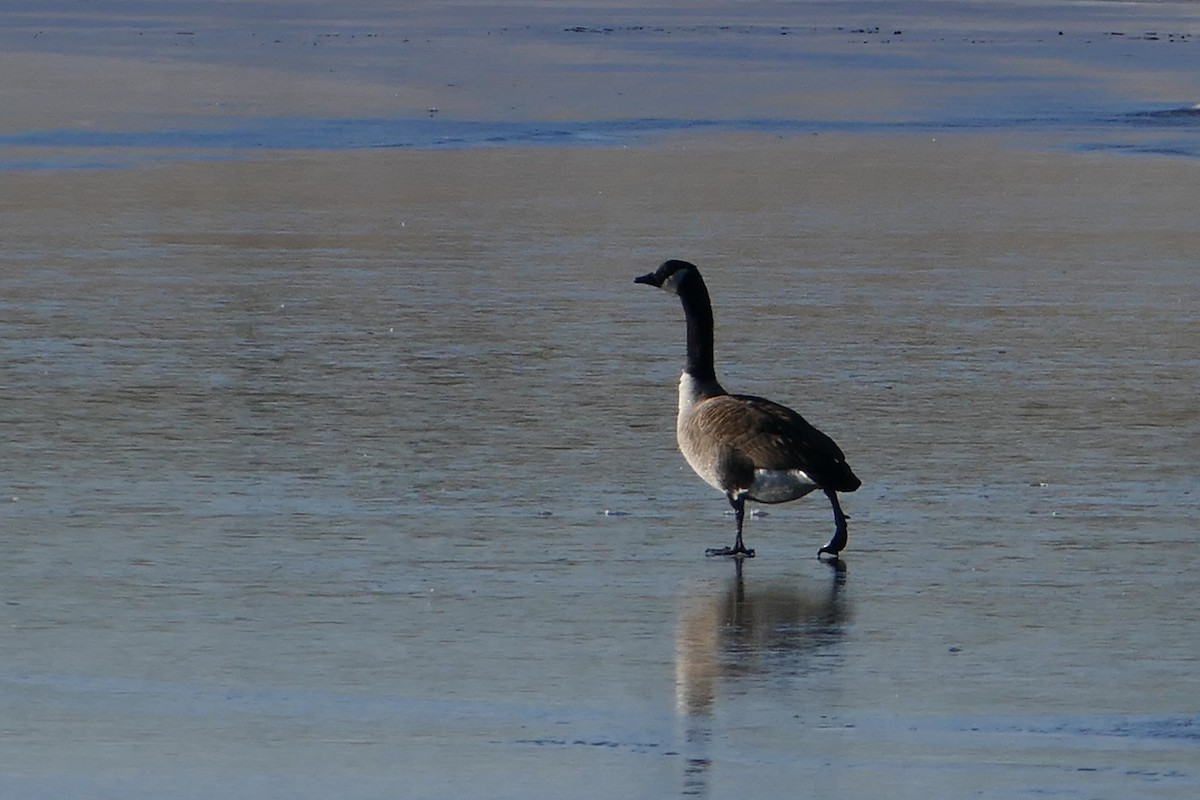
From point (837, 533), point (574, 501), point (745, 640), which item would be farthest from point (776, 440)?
point (745, 640)

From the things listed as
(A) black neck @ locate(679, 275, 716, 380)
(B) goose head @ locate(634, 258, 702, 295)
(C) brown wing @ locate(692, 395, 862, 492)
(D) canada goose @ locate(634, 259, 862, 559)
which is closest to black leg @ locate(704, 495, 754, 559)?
(D) canada goose @ locate(634, 259, 862, 559)

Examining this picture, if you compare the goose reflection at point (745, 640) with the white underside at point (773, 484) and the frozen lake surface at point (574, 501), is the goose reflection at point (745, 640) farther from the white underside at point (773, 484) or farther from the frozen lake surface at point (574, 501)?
the white underside at point (773, 484)

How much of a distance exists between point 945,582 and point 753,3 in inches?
2993

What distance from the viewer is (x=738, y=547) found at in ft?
23.6

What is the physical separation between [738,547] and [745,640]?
3.39 feet

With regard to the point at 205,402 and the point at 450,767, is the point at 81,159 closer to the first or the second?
the point at 205,402

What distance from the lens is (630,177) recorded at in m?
20.4

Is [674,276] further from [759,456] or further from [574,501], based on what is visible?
[759,456]

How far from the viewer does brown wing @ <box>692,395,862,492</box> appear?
7137 millimetres

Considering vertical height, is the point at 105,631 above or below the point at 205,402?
below

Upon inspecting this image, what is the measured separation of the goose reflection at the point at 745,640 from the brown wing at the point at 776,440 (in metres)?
0.27

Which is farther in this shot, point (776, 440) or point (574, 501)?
point (574, 501)

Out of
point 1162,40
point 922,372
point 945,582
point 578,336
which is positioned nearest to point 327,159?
point 578,336

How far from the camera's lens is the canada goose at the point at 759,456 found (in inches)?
281
